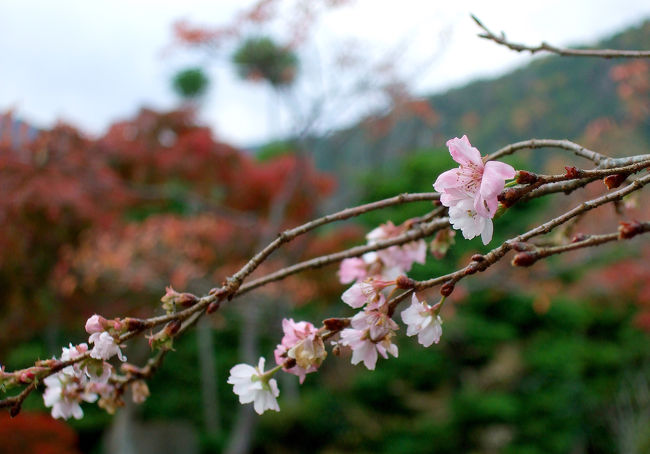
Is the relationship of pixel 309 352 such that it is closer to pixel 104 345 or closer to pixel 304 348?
pixel 304 348

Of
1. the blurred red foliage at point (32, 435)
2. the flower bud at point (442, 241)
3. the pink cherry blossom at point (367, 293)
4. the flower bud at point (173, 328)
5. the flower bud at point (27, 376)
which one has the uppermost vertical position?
the blurred red foliage at point (32, 435)

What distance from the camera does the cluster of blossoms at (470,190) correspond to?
335mm

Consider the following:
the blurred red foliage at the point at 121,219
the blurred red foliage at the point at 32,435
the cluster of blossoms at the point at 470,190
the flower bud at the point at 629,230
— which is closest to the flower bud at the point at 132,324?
the cluster of blossoms at the point at 470,190

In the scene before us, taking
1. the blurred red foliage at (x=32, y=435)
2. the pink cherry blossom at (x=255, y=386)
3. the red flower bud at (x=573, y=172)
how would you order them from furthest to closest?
the blurred red foliage at (x=32, y=435) → the pink cherry blossom at (x=255, y=386) → the red flower bud at (x=573, y=172)

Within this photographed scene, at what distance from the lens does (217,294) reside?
400mm

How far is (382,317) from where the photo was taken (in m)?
0.39

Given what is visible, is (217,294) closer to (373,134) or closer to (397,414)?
(397,414)

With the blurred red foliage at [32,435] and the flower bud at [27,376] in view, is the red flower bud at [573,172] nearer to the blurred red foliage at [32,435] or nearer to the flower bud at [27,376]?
the flower bud at [27,376]

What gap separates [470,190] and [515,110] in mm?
7578

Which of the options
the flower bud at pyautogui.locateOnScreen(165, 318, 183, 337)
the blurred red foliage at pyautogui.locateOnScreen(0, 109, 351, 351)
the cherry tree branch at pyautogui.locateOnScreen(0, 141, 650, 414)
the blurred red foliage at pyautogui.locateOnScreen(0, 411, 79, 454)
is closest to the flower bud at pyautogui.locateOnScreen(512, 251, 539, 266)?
the cherry tree branch at pyautogui.locateOnScreen(0, 141, 650, 414)

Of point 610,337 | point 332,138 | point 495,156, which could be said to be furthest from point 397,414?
point 495,156

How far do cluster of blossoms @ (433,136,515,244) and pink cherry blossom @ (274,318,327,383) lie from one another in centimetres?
13

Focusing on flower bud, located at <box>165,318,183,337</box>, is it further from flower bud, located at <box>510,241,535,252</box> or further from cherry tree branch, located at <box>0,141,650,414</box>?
flower bud, located at <box>510,241,535,252</box>

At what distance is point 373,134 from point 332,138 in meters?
A: 0.87
